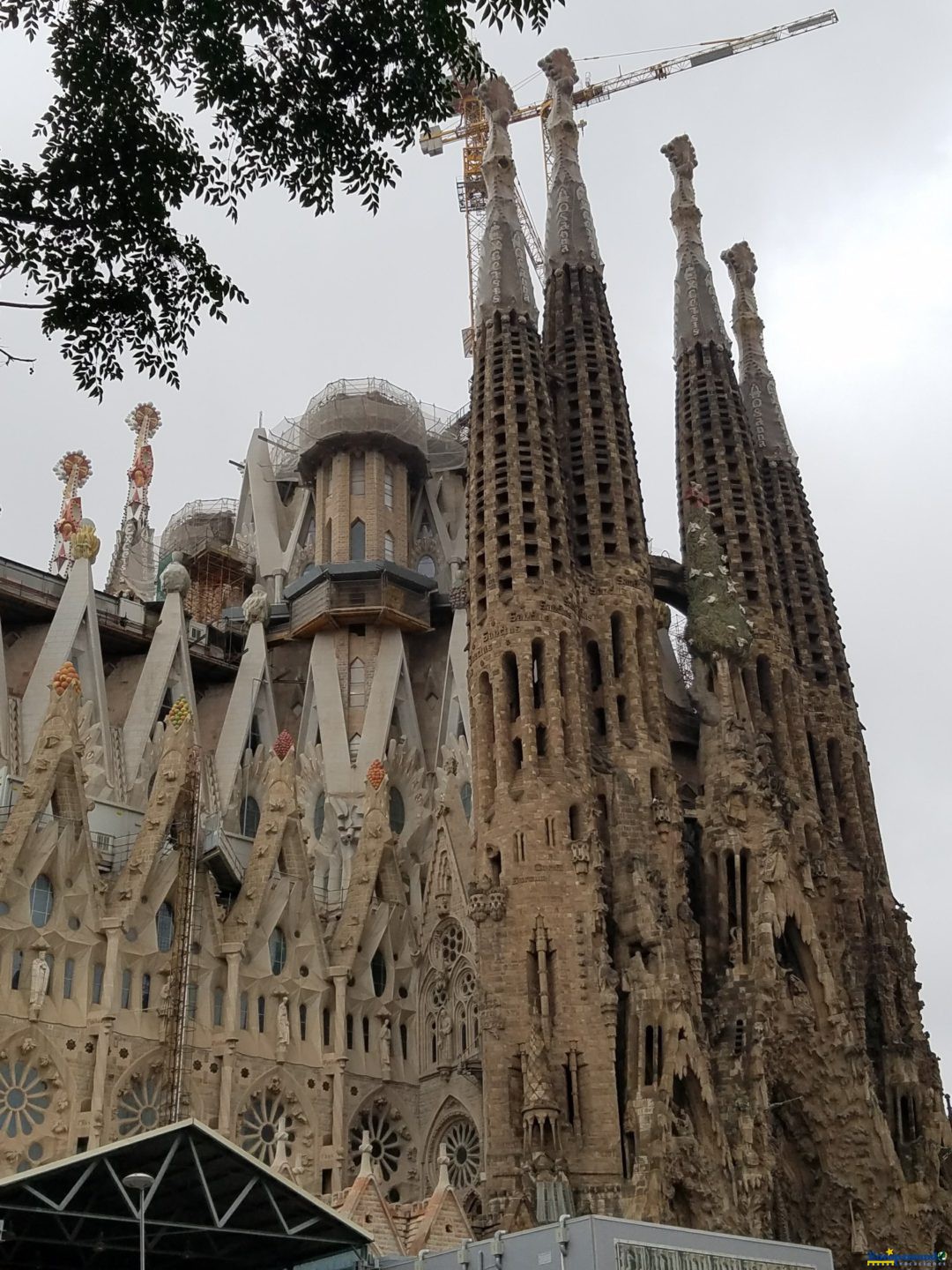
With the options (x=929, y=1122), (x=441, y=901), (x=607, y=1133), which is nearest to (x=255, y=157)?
(x=607, y=1133)

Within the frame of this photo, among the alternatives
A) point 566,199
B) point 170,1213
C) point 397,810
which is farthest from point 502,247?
point 170,1213

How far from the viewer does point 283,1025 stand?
34.7 m

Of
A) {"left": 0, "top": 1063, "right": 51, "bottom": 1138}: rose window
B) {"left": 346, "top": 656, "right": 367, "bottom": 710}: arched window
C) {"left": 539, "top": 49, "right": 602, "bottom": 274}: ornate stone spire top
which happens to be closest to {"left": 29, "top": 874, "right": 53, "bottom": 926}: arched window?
{"left": 0, "top": 1063, "right": 51, "bottom": 1138}: rose window

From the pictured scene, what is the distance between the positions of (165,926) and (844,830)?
19.9 metres

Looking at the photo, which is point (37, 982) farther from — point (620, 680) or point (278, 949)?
point (620, 680)

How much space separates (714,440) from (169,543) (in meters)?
21.5

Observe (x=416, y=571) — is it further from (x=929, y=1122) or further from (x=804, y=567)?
(x=929, y=1122)

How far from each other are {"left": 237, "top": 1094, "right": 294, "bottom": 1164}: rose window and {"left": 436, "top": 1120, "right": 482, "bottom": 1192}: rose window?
3852mm

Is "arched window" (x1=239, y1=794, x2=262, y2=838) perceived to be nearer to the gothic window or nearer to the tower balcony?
the tower balcony

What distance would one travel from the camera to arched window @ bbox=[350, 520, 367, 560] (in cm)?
4734

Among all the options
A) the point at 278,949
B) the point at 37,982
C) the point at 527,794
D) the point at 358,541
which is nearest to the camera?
the point at 37,982

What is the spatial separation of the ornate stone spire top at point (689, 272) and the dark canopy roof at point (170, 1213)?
3380 centimetres

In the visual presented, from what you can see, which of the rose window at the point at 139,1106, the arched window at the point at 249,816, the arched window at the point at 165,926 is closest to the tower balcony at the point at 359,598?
the arched window at the point at 249,816

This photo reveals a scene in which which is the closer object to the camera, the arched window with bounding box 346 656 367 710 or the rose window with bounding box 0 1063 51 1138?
the rose window with bounding box 0 1063 51 1138
